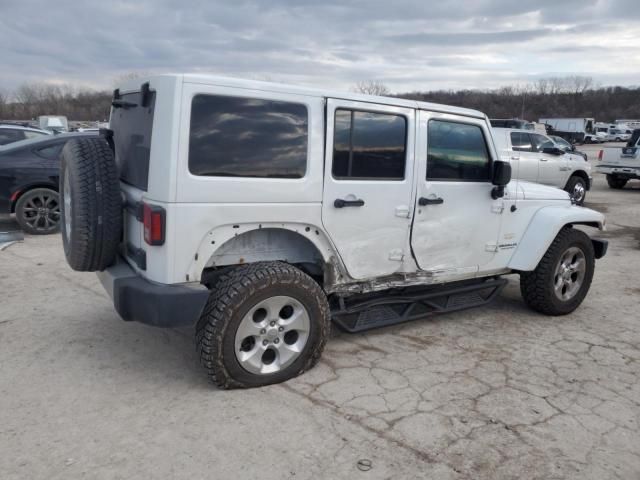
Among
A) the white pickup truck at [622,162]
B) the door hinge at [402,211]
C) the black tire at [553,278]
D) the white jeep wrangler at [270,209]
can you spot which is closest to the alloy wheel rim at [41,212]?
the white jeep wrangler at [270,209]

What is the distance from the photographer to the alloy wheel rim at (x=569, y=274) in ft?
16.8

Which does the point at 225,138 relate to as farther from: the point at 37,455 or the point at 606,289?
the point at 606,289

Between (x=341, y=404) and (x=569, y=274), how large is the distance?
295 cm

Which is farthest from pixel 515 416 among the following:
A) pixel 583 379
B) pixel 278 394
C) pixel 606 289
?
pixel 606 289

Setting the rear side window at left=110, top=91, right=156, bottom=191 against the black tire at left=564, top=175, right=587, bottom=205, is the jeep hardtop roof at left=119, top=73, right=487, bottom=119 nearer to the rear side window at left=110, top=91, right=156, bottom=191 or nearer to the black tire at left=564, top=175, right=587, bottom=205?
the rear side window at left=110, top=91, right=156, bottom=191

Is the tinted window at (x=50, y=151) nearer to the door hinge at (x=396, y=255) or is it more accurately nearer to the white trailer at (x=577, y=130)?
the door hinge at (x=396, y=255)

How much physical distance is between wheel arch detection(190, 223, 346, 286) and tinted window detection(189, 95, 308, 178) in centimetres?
37

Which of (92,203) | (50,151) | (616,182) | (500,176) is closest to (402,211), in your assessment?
(500,176)

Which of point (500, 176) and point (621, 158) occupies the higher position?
point (621, 158)

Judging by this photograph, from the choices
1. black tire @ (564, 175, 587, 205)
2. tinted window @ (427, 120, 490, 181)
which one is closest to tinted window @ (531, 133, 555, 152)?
black tire @ (564, 175, 587, 205)

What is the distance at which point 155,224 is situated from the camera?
318cm

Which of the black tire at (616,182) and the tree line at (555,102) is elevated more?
the tree line at (555,102)

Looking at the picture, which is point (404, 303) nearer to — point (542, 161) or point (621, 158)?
point (542, 161)

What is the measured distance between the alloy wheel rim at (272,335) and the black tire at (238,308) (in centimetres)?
3
